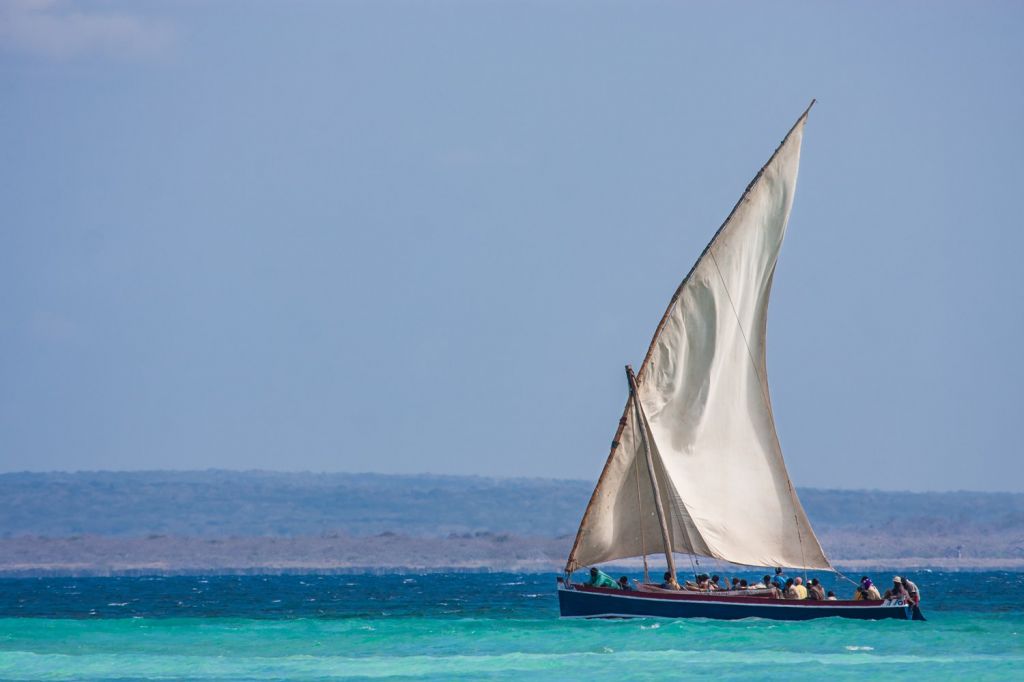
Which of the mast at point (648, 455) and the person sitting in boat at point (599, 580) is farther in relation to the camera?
the person sitting in boat at point (599, 580)

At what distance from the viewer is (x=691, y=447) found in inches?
2093

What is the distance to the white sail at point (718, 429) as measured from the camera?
52.0 m

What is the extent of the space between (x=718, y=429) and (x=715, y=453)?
0.75m

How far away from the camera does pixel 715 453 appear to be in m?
53.2

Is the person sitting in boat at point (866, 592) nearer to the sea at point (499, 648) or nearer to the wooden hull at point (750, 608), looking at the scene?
the wooden hull at point (750, 608)

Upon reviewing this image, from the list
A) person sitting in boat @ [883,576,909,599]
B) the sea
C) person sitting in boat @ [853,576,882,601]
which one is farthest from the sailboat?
the sea

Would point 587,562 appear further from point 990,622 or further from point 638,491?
point 990,622

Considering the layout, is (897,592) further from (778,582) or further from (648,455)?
(648,455)

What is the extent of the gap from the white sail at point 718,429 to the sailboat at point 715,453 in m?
0.03

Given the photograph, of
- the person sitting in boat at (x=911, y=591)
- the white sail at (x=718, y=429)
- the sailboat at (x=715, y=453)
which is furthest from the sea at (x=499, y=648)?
the white sail at (x=718, y=429)

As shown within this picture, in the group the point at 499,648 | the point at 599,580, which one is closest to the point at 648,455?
the point at 599,580

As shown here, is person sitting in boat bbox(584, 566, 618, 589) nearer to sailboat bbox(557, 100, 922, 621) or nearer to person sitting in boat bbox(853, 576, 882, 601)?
sailboat bbox(557, 100, 922, 621)

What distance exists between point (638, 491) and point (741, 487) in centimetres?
314

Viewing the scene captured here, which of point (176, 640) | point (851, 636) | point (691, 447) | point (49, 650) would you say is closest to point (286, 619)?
point (176, 640)
